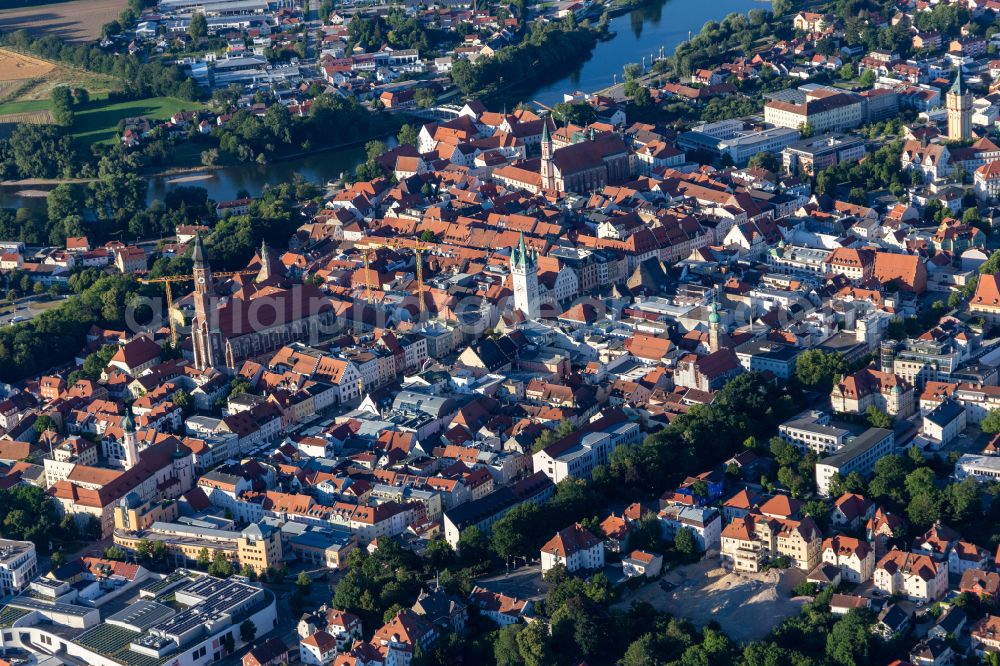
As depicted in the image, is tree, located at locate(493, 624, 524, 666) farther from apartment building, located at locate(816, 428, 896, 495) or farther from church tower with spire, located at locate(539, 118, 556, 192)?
church tower with spire, located at locate(539, 118, 556, 192)

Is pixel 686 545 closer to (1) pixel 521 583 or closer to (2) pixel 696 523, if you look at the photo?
(2) pixel 696 523

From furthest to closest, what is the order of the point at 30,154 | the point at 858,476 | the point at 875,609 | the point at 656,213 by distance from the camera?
1. the point at 30,154
2. the point at 656,213
3. the point at 858,476
4. the point at 875,609

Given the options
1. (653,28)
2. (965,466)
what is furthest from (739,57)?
(965,466)

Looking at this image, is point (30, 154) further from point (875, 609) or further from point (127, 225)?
point (875, 609)

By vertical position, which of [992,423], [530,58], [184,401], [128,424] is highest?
[128,424]

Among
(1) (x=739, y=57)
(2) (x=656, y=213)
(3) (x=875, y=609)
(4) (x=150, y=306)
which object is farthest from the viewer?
(1) (x=739, y=57)

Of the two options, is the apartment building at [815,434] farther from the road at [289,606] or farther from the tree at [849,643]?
the road at [289,606]

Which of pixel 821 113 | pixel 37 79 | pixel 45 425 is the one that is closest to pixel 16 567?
pixel 45 425
